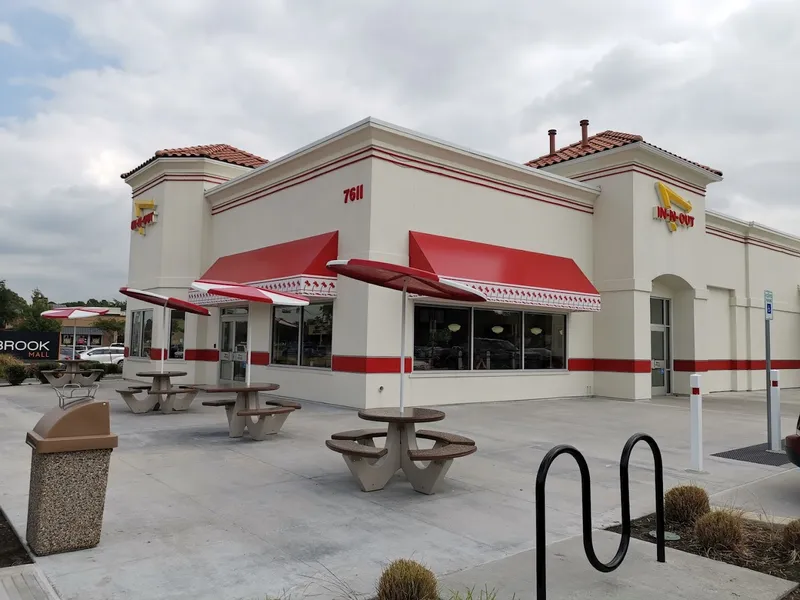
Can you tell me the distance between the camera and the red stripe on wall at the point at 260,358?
16141mm

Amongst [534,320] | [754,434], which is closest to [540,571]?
[754,434]

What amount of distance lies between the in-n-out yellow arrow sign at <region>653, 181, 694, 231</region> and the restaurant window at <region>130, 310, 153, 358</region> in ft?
52.3

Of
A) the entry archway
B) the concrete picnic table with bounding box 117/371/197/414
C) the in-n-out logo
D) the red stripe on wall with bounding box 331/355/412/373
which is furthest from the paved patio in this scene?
the in-n-out logo

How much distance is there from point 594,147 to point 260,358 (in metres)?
11.5

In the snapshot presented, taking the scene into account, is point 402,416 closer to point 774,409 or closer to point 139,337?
point 774,409

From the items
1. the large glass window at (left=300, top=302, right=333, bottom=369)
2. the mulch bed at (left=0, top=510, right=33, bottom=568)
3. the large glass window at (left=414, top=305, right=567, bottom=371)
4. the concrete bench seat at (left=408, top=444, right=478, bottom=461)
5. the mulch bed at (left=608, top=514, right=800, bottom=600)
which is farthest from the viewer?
the large glass window at (left=300, top=302, right=333, bottom=369)

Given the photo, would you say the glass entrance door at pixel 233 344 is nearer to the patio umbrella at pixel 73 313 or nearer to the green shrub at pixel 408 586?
the patio umbrella at pixel 73 313

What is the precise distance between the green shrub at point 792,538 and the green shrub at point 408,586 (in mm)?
2972

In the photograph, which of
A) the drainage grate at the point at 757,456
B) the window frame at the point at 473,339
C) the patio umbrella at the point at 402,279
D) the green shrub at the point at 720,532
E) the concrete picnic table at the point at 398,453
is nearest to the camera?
the green shrub at the point at 720,532

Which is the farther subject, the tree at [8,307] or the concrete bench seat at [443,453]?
the tree at [8,307]

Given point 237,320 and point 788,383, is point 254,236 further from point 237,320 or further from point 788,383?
point 788,383

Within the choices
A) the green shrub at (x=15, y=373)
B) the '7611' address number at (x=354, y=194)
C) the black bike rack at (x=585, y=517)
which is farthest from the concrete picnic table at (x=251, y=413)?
the green shrub at (x=15, y=373)

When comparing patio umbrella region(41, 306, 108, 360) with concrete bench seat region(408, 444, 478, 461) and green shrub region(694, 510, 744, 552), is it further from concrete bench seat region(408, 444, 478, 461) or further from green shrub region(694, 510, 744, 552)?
green shrub region(694, 510, 744, 552)

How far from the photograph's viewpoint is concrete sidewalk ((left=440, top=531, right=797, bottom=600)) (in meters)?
3.98
